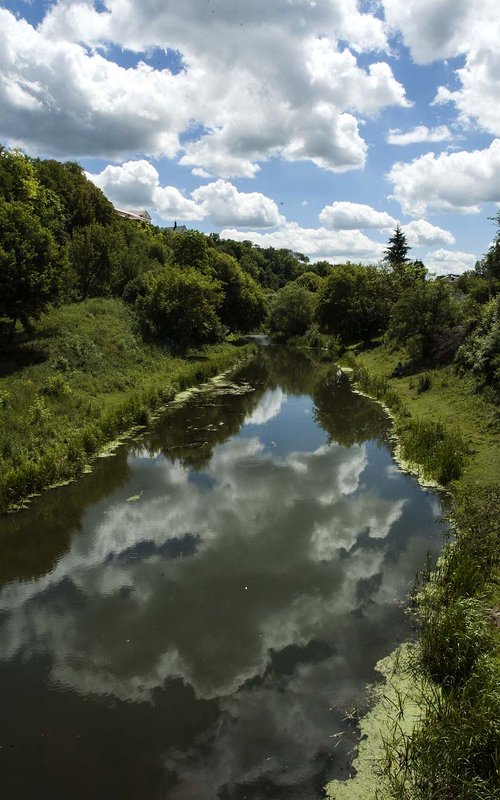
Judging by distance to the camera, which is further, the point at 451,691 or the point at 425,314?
the point at 425,314

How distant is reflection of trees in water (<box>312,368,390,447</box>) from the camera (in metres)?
24.4

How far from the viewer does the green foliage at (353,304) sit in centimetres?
5581

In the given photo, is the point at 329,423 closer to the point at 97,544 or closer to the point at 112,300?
the point at 97,544

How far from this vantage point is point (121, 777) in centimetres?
719

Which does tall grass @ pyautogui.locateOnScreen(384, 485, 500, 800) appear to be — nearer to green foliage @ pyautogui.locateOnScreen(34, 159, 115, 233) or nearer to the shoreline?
the shoreline

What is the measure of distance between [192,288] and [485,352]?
27.1m

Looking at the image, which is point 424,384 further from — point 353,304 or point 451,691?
point 353,304

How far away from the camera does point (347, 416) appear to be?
1117 inches

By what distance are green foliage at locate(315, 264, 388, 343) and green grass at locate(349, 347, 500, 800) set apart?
123 feet

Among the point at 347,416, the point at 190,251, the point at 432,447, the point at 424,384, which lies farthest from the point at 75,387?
the point at 190,251

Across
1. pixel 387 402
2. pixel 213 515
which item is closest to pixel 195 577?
pixel 213 515

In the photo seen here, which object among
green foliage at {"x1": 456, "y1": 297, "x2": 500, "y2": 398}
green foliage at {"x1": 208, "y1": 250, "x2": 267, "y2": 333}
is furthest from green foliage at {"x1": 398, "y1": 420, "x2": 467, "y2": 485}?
green foliage at {"x1": 208, "y1": 250, "x2": 267, "y2": 333}

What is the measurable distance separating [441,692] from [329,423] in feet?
63.5

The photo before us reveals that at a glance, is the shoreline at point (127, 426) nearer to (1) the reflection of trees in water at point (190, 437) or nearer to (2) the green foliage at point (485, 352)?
(1) the reflection of trees in water at point (190, 437)
